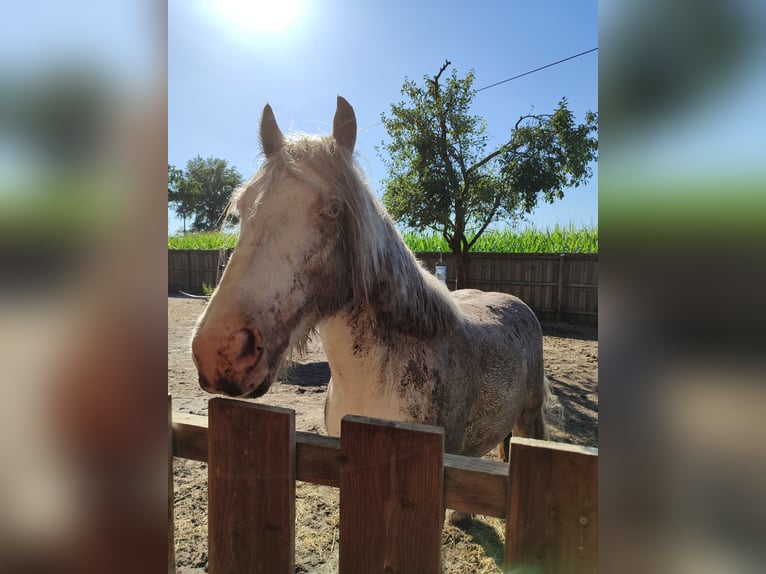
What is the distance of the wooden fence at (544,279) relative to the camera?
11.2 metres

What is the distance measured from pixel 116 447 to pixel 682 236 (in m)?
0.71

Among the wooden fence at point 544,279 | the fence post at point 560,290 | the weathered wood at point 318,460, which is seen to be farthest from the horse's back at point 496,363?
the fence post at point 560,290

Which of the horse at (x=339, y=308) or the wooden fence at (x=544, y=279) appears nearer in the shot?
the horse at (x=339, y=308)

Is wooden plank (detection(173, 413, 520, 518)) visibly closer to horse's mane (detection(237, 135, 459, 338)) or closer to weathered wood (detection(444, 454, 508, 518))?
weathered wood (detection(444, 454, 508, 518))

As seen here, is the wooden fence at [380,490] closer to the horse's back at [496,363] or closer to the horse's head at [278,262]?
the horse's head at [278,262]

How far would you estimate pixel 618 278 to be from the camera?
0.44 meters

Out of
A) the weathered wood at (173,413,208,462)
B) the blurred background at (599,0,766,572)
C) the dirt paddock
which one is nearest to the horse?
the weathered wood at (173,413,208,462)

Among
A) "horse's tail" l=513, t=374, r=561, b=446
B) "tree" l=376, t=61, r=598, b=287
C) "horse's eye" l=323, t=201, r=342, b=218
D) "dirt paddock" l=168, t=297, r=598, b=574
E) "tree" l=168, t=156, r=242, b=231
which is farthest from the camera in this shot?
"tree" l=168, t=156, r=242, b=231

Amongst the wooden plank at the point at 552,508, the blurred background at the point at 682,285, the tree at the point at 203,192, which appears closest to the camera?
the blurred background at the point at 682,285

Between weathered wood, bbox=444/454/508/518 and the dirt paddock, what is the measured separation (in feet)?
2.89

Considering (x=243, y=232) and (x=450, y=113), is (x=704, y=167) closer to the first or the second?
(x=243, y=232)

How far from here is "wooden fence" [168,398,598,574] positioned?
→ 894 mm

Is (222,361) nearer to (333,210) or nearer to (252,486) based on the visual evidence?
(252,486)

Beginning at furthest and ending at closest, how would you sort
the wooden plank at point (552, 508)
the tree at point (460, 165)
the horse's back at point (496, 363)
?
the tree at point (460, 165) → the horse's back at point (496, 363) → the wooden plank at point (552, 508)
